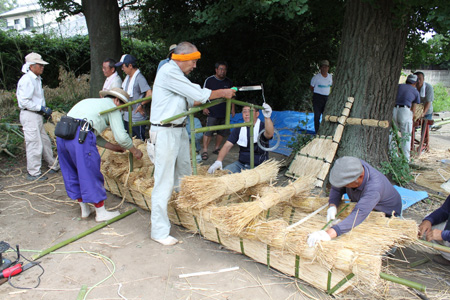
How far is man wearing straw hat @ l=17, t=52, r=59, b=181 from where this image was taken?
192 inches

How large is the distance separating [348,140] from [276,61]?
470 centimetres

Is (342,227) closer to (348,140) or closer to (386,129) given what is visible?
(348,140)

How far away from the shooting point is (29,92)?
192 inches

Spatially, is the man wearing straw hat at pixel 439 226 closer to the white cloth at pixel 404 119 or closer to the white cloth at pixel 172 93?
the white cloth at pixel 172 93

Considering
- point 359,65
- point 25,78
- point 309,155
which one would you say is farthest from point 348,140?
point 25,78

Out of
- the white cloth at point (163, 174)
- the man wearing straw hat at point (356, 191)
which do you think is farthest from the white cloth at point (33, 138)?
the man wearing straw hat at point (356, 191)

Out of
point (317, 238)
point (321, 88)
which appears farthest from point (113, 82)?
point (321, 88)

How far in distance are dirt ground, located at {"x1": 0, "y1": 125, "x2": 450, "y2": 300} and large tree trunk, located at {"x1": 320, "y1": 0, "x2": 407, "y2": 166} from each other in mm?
1325

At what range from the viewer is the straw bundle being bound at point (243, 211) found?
107 inches

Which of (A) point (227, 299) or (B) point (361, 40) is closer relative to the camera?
(A) point (227, 299)

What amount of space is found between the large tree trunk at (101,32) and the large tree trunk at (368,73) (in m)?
4.63

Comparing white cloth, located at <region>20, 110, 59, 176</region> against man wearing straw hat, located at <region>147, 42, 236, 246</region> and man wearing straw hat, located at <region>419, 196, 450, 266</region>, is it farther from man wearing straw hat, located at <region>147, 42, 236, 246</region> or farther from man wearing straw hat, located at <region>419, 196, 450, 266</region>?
man wearing straw hat, located at <region>419, 196, 450, 266</region>

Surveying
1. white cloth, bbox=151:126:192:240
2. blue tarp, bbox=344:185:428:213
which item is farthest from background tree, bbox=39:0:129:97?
Answer: blue tarp, bbox=344:185:428:213

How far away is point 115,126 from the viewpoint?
3631 millimetres
